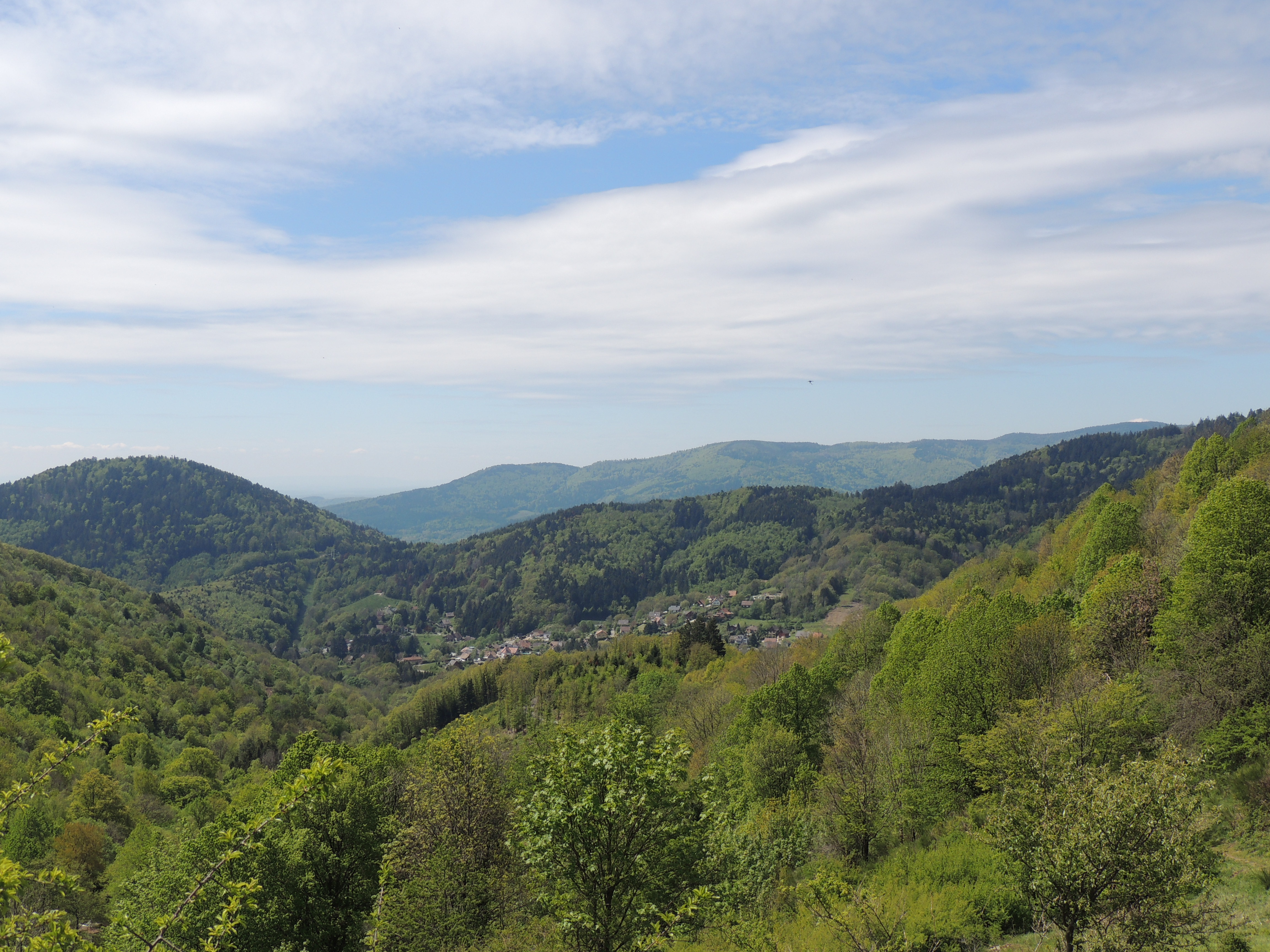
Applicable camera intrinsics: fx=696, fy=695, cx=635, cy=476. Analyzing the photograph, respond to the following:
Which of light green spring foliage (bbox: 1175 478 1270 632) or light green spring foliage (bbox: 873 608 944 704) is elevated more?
light green spring foliage (bbox: 1175 478 1270 632)

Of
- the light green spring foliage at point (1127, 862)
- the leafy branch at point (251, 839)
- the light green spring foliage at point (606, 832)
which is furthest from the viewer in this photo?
the light green spring foliage at point (606, 832)

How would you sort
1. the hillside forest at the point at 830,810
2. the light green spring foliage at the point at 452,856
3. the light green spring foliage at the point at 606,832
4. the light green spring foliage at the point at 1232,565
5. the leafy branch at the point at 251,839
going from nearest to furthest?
1. the leafy branch at the point at 251,839
2. the hillside forest at the point at 830,810
3. the light green spring foliage at the point at 606,832
4. the light green spring foliage at the point at 452,856
5. the light green spring foliage at the point at 1232,565

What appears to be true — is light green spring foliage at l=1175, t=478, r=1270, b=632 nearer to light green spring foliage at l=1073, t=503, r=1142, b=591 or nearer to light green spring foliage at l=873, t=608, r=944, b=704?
light green spring foliage at l=873, t=608, r=944, b=704

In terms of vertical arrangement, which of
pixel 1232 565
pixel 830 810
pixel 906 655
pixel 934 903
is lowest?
pixel 830 810

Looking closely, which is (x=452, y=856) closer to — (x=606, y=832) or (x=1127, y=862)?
(x=606, y=832)

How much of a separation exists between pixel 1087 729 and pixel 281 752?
11200 cm

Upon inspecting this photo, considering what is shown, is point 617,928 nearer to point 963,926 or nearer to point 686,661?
point 963,926

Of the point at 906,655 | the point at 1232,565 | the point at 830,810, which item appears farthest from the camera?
the point at 906,655

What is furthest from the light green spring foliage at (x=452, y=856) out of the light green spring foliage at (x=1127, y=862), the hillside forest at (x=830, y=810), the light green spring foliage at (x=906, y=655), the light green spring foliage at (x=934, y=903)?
the light green spring foliage at (x=906, y=655)

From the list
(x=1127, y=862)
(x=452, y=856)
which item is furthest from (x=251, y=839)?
(x=452, y=856)

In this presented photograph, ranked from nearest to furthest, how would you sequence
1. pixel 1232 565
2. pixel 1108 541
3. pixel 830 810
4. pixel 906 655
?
1. pixel 1232 565
2. pixel 830 810
3. pixel 906 655
4. pixel 1108 541

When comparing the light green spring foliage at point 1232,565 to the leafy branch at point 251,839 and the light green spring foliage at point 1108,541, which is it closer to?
the light green spring foliage at point 1108,541

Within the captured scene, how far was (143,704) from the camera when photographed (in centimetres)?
10100

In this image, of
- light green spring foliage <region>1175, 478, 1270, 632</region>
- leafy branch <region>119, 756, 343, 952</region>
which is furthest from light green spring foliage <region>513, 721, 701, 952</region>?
light green spring foliage <region>1175, 478, 1270, 632</region>
